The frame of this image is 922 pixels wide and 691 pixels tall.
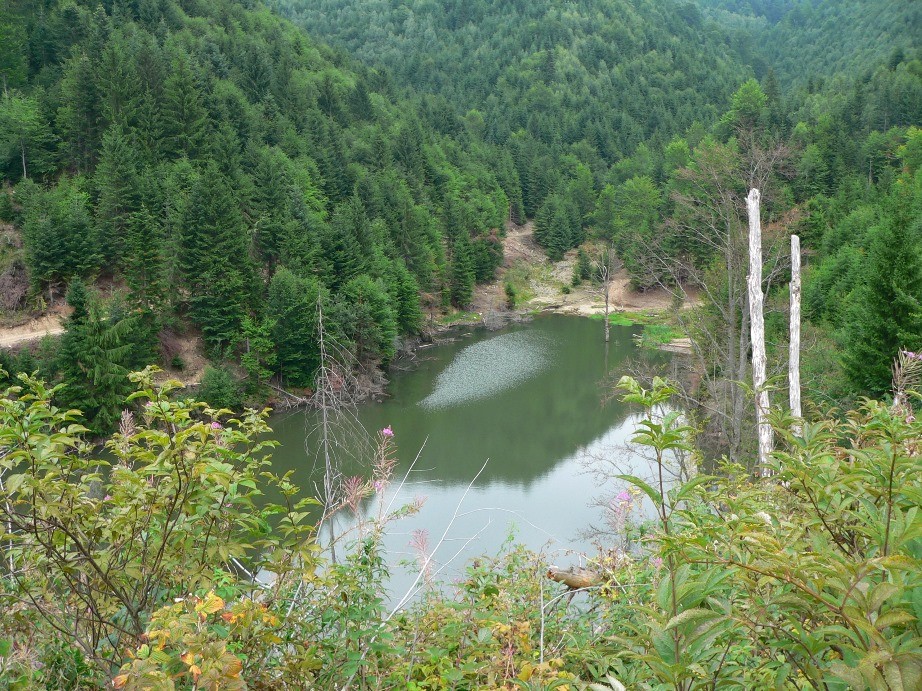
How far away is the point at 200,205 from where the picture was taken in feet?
85.7

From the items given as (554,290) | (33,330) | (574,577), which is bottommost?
(554,290)

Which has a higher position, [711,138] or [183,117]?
[183,117]

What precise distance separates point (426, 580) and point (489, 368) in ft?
91.6

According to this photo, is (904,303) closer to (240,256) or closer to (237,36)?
(240,256)

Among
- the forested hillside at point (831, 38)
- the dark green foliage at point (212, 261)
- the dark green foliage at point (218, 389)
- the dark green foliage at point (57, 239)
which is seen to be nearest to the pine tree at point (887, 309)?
the dark green foliage at point (218, 389)

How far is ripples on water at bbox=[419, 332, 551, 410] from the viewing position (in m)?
27.0

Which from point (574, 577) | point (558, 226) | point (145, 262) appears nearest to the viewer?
point (574, 577)

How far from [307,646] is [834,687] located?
6.21ft

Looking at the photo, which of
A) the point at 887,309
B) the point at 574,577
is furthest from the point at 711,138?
the point at 574,577

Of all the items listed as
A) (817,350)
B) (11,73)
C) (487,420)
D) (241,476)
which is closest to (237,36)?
(11,73)

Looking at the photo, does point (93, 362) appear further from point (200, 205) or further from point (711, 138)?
point (711, 138)

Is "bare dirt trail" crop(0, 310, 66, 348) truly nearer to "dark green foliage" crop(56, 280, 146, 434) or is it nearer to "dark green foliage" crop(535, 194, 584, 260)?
"dark green foliage" crop(56, 280, 146, 434)

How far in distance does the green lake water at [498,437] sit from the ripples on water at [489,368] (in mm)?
50

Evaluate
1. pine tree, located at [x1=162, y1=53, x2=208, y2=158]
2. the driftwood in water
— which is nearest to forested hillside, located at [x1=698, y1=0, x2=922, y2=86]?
pine tree, located at [x1=162, y1=53, x2=208, y2=158]
